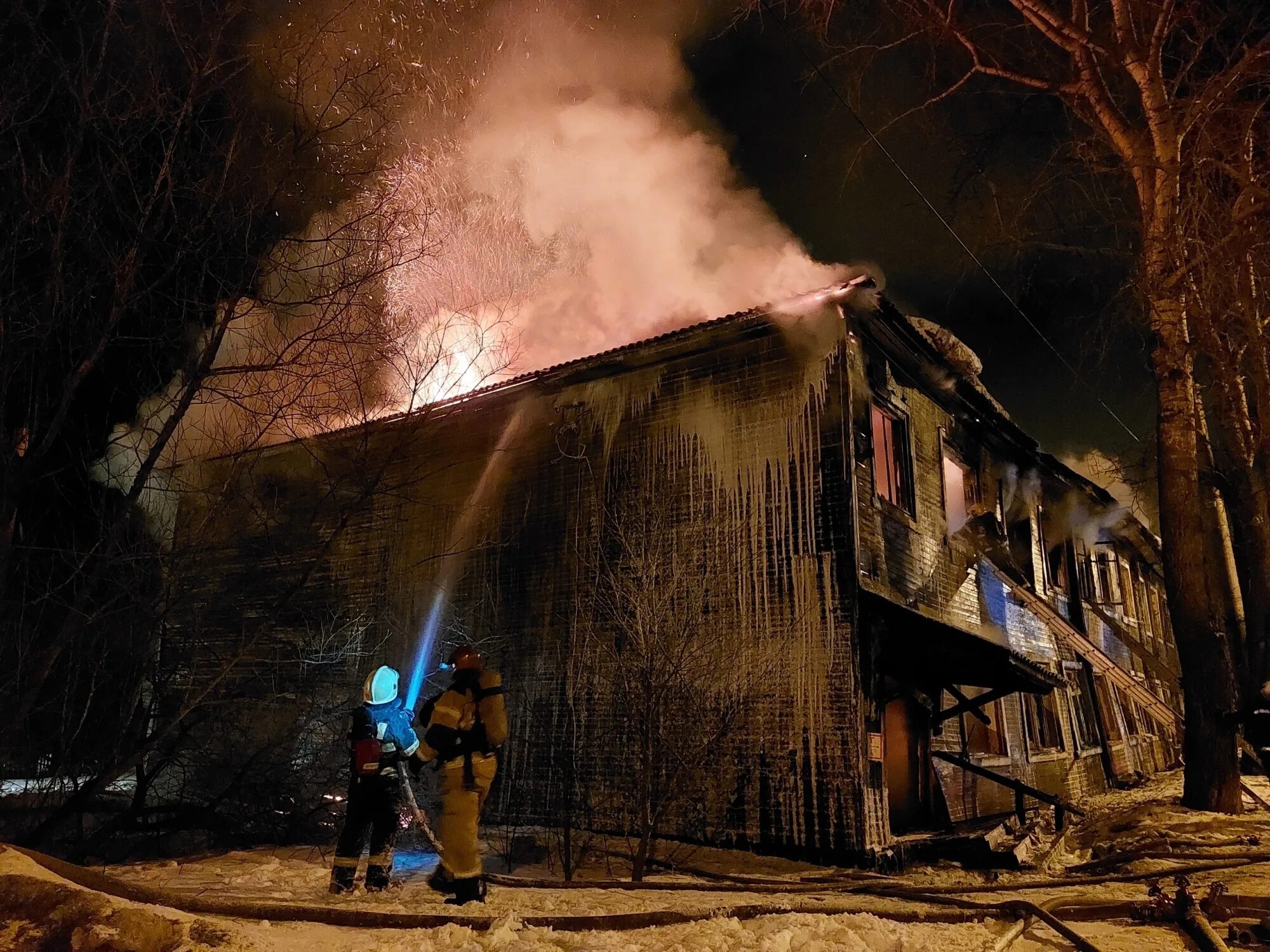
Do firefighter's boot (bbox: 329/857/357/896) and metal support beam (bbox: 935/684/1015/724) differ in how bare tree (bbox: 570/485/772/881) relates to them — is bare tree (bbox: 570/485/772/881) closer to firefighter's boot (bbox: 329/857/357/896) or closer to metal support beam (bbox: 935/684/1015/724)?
firefighter's boot (bbox: 329/857/357/896)

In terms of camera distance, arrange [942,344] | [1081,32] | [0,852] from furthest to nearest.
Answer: [942,344] → [1081,32] → [0,852]

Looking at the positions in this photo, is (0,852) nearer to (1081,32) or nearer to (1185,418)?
(1185,418)

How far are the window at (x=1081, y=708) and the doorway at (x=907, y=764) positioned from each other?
6390 mm

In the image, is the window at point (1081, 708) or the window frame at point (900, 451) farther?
the window at point (1081, 708)

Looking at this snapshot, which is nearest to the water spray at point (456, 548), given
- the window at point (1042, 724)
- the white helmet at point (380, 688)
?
the white helmet at point (380, 688)

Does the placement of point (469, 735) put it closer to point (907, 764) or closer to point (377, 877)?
point (377, 877)

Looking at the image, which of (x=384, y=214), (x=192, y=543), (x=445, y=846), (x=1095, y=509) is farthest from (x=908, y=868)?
(x=1095, y=509)

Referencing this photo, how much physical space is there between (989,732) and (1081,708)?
4.89 m

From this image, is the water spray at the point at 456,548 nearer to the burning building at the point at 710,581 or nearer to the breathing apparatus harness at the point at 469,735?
the burning building at the point at 710,581

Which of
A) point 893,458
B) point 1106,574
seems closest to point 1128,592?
point 1106,574

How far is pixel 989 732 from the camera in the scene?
13422 mm

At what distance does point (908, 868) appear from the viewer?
9.05 metres

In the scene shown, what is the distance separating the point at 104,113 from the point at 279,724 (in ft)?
33.0

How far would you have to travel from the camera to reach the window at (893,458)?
11750 mm
